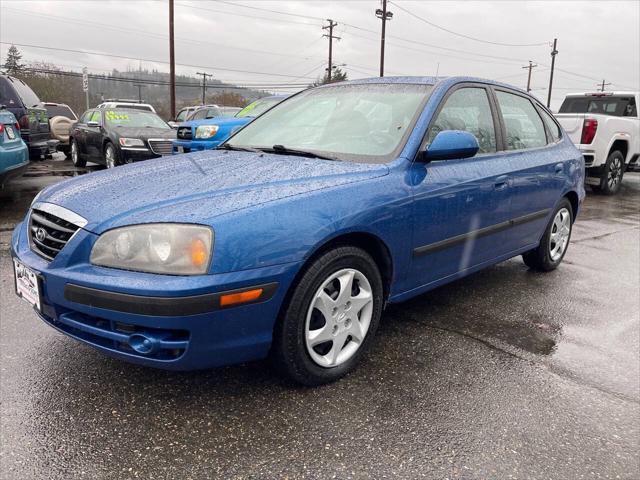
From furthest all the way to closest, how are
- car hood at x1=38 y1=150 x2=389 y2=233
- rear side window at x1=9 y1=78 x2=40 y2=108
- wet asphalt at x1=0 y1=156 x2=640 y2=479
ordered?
rear side window at x1=9 y1=78 x2=40 y2=108, car hood at x1=38 y1=150 x2=389 y2=233, wet asphalt at x1=0 y1=156 x2=640 y2=479

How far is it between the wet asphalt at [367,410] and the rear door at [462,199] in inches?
19.1

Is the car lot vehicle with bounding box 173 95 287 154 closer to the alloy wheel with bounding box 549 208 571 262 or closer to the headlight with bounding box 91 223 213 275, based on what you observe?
the alloy wheel with bounding box 549 208 571 262

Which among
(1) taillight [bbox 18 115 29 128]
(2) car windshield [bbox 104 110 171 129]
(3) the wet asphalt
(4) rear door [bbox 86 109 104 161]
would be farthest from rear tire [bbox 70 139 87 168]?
(3) the wet asphalt

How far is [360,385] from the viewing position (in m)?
2.63

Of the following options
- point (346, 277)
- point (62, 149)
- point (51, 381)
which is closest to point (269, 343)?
point (346, 277)

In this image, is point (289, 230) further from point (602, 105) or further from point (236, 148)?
point (602, 105)

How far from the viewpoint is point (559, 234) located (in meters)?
4.78

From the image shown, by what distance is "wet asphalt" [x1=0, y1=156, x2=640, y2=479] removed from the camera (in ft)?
6.68

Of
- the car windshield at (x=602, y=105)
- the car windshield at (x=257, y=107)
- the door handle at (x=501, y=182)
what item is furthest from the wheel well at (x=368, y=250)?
the car windshield at (x=602, y=105)

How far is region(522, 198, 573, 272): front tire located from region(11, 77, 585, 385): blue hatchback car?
971mm

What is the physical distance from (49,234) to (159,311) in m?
0.79

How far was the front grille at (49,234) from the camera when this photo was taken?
2334 millimetres

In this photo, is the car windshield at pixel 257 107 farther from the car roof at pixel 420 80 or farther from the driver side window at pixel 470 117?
the driver side window at pixel 470 117

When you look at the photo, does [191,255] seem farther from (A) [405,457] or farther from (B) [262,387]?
(A) [405,457]
